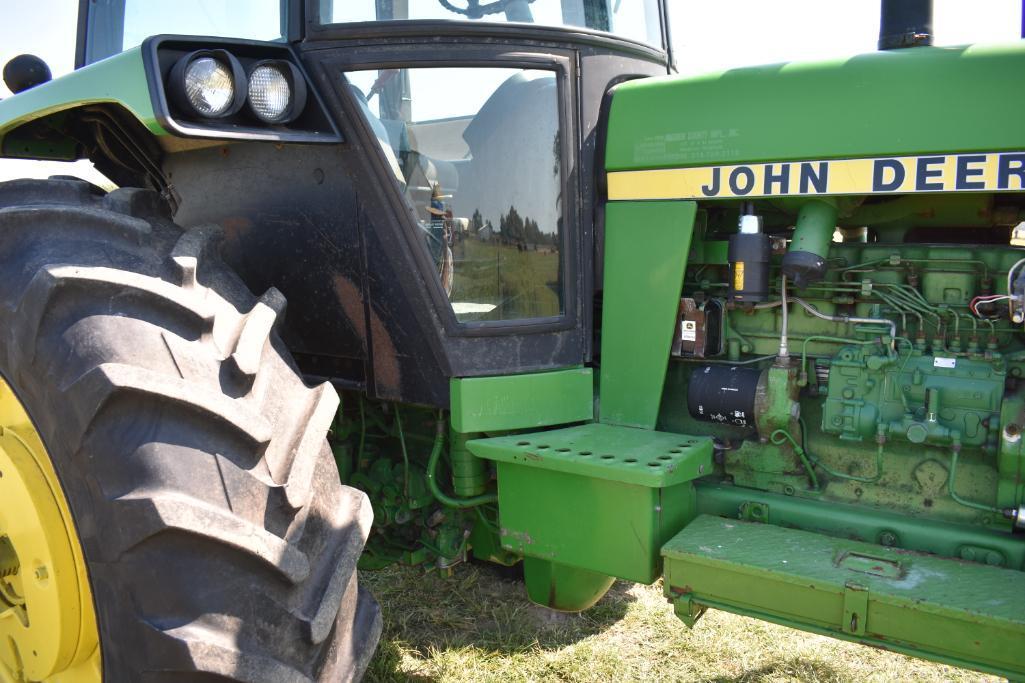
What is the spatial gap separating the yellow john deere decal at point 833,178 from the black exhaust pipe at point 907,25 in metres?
0.36

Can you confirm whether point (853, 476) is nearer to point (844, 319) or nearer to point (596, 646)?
point (844, 319)

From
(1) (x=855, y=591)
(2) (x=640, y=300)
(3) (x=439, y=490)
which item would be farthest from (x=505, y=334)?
(1) (x=855, y=591)

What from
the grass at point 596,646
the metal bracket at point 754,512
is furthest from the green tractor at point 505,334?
the grass at point 596,646

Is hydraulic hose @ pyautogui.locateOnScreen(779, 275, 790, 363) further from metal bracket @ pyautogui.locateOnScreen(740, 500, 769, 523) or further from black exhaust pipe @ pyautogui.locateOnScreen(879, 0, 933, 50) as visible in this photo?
black exhaust pipe @ pyautogui.locateOnScreen(879, 0, 933, 50)

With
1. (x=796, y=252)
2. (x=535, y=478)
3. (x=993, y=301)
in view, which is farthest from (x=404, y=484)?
(x=993, y=301)

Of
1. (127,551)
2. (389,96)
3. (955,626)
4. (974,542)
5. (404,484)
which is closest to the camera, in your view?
(127,551)

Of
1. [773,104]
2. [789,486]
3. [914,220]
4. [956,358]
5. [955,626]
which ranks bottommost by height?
[955,626]

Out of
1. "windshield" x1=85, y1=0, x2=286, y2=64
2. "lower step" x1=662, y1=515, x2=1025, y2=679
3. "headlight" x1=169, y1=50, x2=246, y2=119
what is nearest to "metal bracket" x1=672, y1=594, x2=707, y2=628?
"lower step" x1=662, y1=515, x2=1025, y2=679

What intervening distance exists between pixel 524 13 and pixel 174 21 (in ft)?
3.67

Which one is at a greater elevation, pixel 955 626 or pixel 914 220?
pixel 914 220

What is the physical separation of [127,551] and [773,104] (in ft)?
5.94

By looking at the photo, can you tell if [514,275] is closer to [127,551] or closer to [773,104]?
[773,104]

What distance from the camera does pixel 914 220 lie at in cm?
246

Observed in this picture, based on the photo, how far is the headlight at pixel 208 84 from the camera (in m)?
2.06
